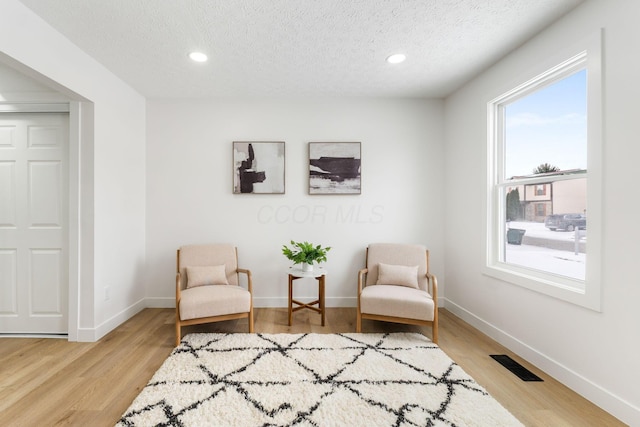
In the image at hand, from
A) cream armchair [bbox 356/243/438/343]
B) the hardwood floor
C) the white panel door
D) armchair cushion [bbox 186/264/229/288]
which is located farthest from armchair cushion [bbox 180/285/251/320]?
the white panel door

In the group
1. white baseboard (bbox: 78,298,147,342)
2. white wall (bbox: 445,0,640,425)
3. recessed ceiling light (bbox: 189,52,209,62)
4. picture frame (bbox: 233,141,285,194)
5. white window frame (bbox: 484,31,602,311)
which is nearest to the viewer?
white wall (bbox: 445,0,640,425)

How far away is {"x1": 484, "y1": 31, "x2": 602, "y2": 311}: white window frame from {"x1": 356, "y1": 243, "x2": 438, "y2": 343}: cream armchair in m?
0.66

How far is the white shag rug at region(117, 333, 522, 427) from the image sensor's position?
173 cm

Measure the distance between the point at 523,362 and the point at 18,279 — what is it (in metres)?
4.61

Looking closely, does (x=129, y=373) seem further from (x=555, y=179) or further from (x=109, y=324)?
(x=555, y=179)

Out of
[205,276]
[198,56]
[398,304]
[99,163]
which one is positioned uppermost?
[198,56]

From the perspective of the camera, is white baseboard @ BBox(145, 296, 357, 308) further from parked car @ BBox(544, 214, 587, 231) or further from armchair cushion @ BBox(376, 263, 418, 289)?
parked car @ BBox(544, 214, 587, 231)

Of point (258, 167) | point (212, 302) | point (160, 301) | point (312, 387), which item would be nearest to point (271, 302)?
point (212, 302)

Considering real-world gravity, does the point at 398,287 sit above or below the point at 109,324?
above

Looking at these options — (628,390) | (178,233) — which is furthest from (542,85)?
(178,233)

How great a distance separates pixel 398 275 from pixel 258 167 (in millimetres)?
2103

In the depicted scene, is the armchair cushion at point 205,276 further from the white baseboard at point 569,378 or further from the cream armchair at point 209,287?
the white baseboard at point 569,378

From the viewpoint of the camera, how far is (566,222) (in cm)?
228

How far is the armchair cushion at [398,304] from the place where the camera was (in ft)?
9.00
